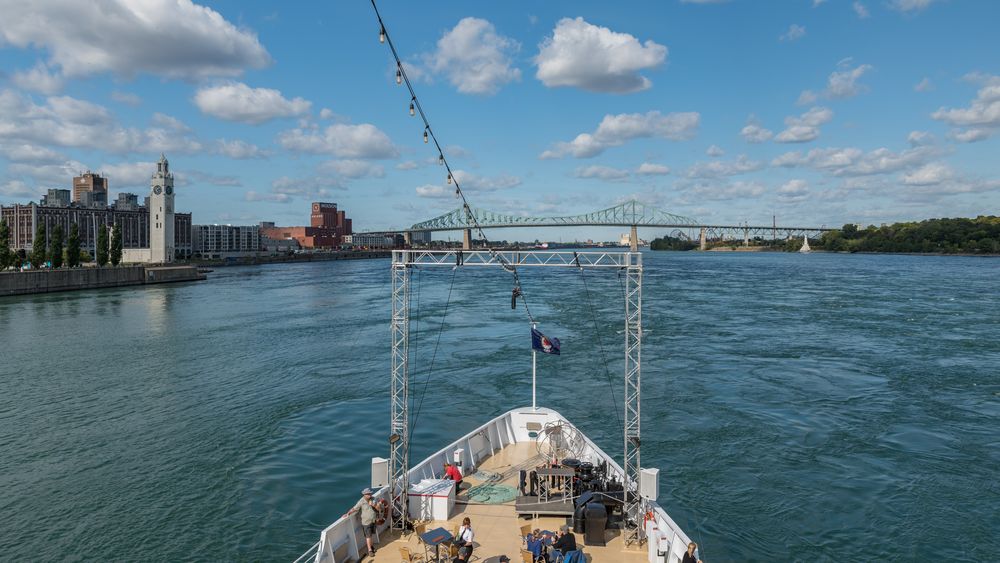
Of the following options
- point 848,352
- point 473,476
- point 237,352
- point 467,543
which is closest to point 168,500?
point 473,476

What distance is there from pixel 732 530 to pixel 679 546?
827cm

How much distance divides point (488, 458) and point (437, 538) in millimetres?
6508

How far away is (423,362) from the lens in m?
45.0

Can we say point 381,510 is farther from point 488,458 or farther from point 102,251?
point 102,251

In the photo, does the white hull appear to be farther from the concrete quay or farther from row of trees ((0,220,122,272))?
row of trees ((0,220,122,272))

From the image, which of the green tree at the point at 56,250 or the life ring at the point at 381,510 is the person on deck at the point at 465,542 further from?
the green tree at the point at 56,250

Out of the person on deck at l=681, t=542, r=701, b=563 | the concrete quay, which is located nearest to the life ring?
the person on deck at l=681, t=542, r=701, b=563

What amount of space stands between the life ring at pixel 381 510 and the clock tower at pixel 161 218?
456 feet

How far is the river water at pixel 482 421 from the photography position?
767 inches

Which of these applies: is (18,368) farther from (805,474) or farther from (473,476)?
(805,474)

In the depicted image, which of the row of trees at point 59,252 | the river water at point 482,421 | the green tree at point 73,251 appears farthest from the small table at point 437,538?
the green tree at point 73,251

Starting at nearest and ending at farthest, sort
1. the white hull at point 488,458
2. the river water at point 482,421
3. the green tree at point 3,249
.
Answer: the white hull at point 488,458 < the river water at point 482,421 < the green tree at point 3,249

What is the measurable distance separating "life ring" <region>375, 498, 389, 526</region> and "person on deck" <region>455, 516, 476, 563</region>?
1.96m

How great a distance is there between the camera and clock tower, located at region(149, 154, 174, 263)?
134250 mm
